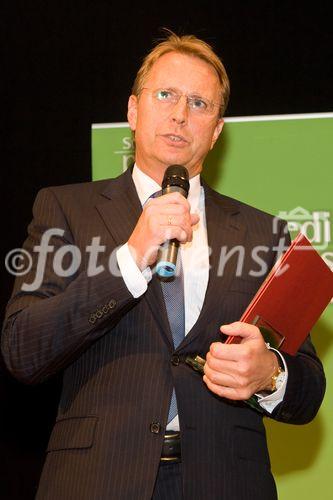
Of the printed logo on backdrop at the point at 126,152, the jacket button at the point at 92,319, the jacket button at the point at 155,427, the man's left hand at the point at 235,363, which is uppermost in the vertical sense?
the jacket button at the point at 92,319

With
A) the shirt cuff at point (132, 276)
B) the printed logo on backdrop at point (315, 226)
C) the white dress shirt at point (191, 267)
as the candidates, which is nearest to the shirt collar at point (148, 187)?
the white dress shirt at point (191, 267)

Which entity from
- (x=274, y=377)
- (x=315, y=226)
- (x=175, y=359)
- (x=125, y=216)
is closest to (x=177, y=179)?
(x=125, y=216)

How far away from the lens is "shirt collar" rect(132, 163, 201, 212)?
7.35 ft

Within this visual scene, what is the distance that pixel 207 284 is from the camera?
6.58 feet

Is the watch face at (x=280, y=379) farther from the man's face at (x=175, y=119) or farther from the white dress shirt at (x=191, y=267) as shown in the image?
the man's face at (x=175, y=119)

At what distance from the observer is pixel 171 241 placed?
5.45 feet


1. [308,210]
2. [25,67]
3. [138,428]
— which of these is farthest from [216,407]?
[25,67]

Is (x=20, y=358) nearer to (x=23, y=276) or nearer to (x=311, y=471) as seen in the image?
(x=23, y=276)

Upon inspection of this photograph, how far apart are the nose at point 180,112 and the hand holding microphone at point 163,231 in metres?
0.54

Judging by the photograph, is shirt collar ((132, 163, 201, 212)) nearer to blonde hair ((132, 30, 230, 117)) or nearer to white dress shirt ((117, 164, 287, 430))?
white dress shirt ((117, 164, 287, 430))

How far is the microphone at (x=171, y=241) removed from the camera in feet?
5.33

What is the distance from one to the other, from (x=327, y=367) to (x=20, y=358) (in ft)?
5.15

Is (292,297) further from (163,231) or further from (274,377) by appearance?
(163,231)

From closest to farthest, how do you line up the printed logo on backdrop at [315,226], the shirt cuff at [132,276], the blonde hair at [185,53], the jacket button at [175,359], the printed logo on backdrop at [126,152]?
the shirt cuff at [132,276]
the jacket button at [175,359]
the blonde hair at [185,53]
the printed logo on backdrop at [315,226]
the printed logo on backdrop at [126,152]
